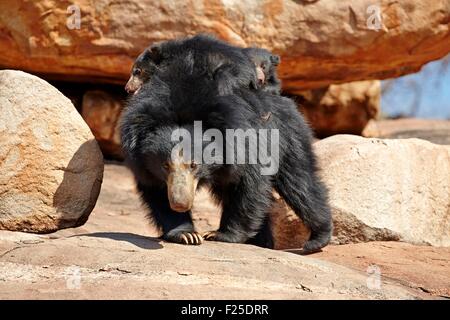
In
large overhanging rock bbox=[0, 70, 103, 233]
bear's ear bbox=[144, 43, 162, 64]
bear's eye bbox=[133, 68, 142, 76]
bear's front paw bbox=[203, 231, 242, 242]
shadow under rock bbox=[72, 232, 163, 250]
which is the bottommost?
bear's front paw bbox=[203, 231, 242, 242]

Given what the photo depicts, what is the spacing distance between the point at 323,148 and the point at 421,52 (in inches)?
121

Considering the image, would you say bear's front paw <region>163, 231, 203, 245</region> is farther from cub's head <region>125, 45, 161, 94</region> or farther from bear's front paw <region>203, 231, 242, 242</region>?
cub's head <region>125, 45, 161, 94</region>

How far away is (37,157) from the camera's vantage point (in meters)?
4.91

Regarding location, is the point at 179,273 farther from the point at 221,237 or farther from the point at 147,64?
the point at 147,64

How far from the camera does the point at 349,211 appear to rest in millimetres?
5785

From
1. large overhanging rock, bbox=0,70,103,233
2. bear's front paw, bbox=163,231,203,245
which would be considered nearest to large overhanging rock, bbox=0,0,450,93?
large overhanging rock, bbox=0,70,103,233

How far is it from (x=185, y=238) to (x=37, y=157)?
1136mm

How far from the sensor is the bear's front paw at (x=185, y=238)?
4.50 meters

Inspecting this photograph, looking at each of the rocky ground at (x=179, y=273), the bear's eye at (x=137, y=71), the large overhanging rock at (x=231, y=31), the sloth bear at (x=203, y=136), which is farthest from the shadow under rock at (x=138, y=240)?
the large overhanging rock at (x=231, y=31)

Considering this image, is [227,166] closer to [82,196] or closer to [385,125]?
[82,196]

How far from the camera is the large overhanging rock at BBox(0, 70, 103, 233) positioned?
4875mm

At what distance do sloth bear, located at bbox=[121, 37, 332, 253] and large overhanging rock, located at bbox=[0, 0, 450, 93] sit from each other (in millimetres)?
3114

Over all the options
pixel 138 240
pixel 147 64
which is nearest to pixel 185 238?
pixel 138 240
